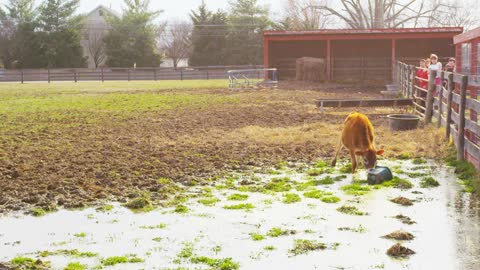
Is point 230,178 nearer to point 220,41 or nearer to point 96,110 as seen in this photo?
point 96,110

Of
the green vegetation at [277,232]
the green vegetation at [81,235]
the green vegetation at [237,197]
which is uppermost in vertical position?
the green vegetation at [237,197]

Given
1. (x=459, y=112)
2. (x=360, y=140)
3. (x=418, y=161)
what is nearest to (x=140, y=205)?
(x=360, y=140)

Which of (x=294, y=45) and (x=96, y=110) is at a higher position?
(x=294, y=45)

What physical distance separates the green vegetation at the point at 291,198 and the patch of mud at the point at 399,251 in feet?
6.48

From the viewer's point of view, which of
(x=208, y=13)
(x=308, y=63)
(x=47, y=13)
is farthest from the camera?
(x=208, y=13)

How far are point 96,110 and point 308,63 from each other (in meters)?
15.6

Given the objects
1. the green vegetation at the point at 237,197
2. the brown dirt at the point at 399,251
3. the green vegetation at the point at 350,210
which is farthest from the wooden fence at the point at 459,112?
the brown dirt at the point at 399,251

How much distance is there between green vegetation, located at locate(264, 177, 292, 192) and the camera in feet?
25.2

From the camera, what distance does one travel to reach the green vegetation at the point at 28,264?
494 centimetres

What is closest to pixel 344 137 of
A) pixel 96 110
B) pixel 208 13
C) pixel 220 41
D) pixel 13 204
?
pixel 13 204

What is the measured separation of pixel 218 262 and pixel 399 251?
149 cm

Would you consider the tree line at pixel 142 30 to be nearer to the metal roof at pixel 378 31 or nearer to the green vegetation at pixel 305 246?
the metal roof at pixel 378 31

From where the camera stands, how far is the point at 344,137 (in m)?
8.73

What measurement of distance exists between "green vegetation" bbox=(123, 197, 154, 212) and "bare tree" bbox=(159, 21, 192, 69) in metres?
68.8
